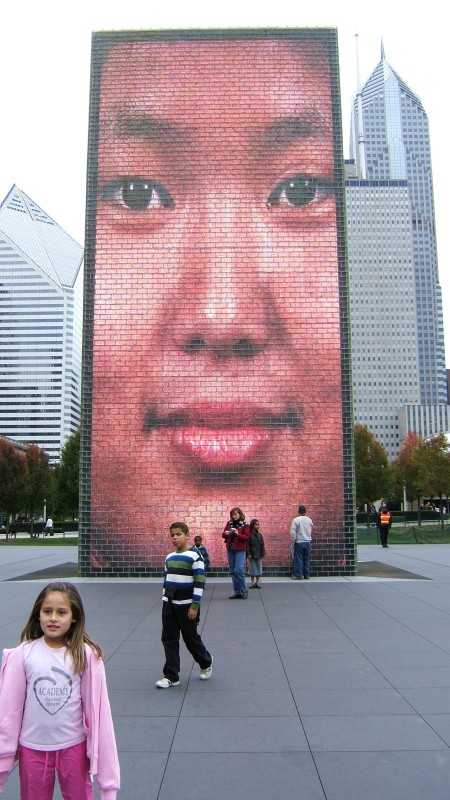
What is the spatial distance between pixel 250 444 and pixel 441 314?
175328 millimetres

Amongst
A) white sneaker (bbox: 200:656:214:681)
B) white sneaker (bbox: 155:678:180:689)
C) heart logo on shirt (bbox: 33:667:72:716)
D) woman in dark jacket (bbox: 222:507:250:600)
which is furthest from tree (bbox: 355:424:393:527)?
heart logo on shirt (bbox: 33:667:72:716)

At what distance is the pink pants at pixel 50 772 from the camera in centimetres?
316

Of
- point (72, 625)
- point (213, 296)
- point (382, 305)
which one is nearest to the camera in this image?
point (72, 625)

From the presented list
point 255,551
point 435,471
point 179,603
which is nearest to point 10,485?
point 435,471

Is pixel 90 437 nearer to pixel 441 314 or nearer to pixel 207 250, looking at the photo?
pixel 207 250

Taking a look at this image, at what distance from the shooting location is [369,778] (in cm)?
448

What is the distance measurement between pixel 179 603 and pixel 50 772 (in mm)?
3625

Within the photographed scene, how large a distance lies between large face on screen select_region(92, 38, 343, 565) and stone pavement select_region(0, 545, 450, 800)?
444 cm

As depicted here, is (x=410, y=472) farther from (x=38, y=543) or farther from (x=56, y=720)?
(x=56, y=720)

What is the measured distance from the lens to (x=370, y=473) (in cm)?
5034

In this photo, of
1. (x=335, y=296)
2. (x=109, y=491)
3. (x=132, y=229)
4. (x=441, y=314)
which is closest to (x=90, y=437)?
(x=109, y=491)

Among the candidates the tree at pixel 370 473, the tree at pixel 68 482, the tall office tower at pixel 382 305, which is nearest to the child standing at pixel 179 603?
the tree at pixel 68 482

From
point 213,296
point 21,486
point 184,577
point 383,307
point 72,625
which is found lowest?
point 184,577

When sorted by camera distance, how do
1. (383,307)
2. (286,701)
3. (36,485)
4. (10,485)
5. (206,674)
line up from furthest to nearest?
(383,307), (36,485), (10,485), (206,674), (286,701)
